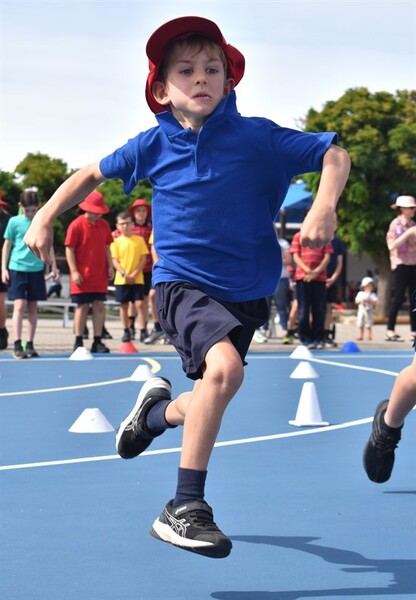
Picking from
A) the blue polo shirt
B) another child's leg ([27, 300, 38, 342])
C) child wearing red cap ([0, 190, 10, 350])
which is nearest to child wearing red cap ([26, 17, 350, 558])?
the blue polo shirt

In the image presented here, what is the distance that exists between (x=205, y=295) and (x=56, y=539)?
3.81ft

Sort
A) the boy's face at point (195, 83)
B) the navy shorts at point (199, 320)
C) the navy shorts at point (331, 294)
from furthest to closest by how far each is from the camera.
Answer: the navy shorts at point (331, 294) < the boy's face at point (195, 83) < the navy shorts at point (199, 320)

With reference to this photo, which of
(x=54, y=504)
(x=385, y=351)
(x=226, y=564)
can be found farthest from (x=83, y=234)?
(x=226, y=564)

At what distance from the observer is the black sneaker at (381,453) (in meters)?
5.77

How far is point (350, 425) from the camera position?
337 inches

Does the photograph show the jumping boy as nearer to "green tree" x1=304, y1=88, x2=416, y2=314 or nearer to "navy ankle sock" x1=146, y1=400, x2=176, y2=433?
"navy ankle sock" x1=146, y1=400, x2=176, y2=433

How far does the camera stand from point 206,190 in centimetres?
485

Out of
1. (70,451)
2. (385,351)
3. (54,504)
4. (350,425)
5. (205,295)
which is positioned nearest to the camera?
(205,295)

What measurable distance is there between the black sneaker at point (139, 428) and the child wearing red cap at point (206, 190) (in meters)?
0.79

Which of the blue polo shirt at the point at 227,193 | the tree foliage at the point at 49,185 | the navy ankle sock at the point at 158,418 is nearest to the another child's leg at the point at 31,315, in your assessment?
the navy ankle sock at the point at 158,418

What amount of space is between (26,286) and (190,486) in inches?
382

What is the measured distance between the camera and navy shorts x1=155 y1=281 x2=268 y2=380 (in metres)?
4.68

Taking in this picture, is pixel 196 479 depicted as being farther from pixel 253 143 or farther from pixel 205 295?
pixel 253 143

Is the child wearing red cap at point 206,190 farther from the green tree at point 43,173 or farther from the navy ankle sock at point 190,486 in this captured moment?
the green tree at point 43,173
